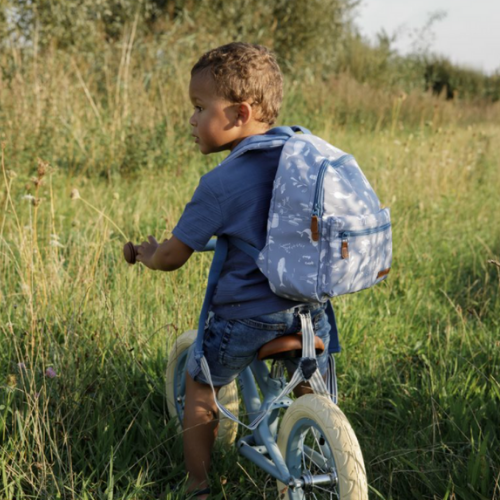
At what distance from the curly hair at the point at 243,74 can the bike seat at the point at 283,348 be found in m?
0.75

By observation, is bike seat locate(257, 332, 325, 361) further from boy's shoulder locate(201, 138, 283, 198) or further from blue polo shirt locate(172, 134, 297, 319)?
boy's shoulder locate(201, 138, 283, 198)

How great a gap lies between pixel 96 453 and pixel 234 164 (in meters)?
1.35

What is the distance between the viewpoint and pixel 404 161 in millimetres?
7309

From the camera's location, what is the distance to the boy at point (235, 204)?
221 centimetres

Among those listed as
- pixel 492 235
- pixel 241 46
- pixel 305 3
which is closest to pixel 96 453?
pixel 241 46

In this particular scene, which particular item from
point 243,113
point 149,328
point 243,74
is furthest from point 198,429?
point 243,74

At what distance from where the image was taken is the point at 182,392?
302 cm

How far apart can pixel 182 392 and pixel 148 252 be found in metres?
0.89

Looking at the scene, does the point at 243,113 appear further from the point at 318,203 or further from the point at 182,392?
the point at 182,392

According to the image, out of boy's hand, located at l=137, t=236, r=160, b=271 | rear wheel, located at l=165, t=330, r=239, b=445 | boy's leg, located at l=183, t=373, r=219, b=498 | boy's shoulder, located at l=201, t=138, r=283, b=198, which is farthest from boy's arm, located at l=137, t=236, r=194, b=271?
rear wheel, located at l=165, t=330, r=239, b=445

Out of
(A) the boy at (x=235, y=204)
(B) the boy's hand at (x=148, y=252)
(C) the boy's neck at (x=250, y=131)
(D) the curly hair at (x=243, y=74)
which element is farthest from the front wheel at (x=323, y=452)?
(D) the curly hair at (x=243, y=74)

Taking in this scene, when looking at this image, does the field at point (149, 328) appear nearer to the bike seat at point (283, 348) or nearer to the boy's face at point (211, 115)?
the bike seat at point (283, 348)

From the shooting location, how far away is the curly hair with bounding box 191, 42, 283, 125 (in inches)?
87.7

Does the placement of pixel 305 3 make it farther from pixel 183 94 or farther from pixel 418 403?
pixel 418 403
